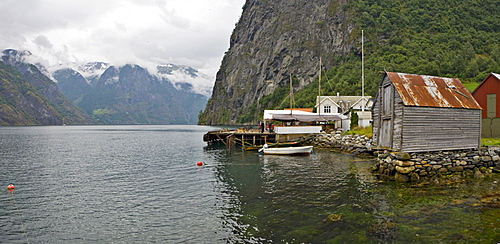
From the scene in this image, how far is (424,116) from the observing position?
82.4 ft

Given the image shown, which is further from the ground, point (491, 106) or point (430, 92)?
point (430, 92)

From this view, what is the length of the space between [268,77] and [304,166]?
157 m

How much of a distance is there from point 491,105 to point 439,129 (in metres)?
14.8

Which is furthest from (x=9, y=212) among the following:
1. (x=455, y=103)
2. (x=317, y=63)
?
(x=317, y=63)

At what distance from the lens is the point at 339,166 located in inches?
1262

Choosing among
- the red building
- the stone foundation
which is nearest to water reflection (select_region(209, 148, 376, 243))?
the stone foundation

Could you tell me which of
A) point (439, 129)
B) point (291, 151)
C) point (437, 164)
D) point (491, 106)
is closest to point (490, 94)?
point (491, 106)

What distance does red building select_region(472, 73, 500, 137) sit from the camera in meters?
33.9

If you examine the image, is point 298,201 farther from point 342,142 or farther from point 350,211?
point 342,142

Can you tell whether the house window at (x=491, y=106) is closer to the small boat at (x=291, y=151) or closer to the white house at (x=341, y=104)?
the small boat at (x=291, y=151)

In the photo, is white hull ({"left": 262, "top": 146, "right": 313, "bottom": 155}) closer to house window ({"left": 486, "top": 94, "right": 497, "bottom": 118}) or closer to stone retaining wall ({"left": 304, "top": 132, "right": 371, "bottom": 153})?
stone retaining wall ({"left": 304, "top": 132, "right": 371, "bottom": 153})

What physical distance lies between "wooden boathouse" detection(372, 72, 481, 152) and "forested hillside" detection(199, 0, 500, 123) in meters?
67.1

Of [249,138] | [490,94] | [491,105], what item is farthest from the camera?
[249,138]

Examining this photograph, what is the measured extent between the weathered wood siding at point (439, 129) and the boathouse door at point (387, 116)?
1570mm
